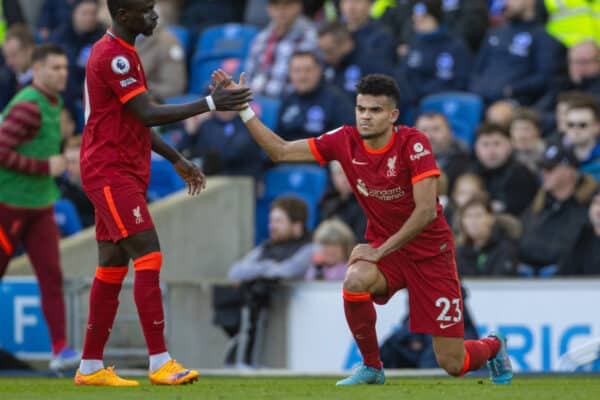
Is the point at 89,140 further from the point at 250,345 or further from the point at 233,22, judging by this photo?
the point at 233,22

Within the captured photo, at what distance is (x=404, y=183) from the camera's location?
755 cm

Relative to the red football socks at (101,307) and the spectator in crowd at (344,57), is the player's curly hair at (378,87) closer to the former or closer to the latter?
the red football socks at (101,307)

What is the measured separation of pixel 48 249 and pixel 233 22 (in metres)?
6.69

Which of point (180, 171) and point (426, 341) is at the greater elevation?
point (180, 171)

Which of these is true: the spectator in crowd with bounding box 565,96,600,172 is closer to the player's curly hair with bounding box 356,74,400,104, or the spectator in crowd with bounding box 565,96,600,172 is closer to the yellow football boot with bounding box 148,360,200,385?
the player's curly hair with bounding box 356,74,400,104

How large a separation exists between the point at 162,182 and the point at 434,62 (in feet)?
9.83

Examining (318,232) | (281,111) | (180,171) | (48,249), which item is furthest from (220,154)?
(180,171)

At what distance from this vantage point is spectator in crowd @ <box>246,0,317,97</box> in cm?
1393

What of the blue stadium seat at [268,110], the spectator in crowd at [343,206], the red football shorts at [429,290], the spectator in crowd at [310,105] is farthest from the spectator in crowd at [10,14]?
the red football shorts at [429,290]

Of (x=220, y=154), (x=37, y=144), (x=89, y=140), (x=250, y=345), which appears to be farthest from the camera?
(x=220, y=154)

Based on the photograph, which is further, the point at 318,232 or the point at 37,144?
the point at 318,232

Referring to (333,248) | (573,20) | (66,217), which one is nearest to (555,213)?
(333,248)

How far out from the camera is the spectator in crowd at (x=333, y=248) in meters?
11.2

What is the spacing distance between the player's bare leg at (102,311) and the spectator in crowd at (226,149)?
5481 mm
